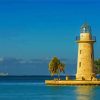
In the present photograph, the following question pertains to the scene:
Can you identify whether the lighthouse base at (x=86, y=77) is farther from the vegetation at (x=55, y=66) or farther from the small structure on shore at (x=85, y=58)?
the vegetation at (x=55, y=66)

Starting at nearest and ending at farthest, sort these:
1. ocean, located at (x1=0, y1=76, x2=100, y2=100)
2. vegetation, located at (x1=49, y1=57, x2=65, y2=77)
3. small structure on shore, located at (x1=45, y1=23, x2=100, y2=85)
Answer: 1. ocean, located at (x1=0, y1=76, x2=100, y2=100)
2. small structure on shore, located at (x1=45, y1=23, x2=100, y2=85)
3. vegetation, located at (x1=49, y1=57, x2=65, y2=77)

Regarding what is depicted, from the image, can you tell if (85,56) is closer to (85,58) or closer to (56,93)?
(85,58)

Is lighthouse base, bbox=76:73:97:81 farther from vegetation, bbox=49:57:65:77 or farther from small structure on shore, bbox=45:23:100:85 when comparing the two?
vegetation, bbox=49:57:65:77

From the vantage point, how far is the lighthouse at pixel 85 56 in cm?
7319

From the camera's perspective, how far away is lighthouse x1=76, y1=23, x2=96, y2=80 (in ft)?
240

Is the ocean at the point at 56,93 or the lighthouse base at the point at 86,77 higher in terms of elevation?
the lighthouse base at the point at 86,77

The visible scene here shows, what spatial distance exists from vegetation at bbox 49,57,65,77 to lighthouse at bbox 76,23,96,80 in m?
9.04

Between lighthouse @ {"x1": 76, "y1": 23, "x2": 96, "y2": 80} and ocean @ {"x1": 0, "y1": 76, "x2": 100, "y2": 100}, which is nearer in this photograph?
ocean @ {"x1": 0, "y1": 76, "x2": 100, "y2": 100}

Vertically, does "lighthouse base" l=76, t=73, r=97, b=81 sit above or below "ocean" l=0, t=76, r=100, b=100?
above

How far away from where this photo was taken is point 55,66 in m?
82.8

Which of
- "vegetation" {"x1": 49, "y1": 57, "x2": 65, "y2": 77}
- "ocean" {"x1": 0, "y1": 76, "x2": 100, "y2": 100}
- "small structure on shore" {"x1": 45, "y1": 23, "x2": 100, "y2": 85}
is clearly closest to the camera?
"ocean" {"x1": 0, "y1": 76, "x2": 100, "y2": 100}

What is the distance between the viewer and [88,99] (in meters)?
50.3

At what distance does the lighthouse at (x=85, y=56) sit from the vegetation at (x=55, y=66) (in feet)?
29.7

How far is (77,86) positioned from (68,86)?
107 inches
